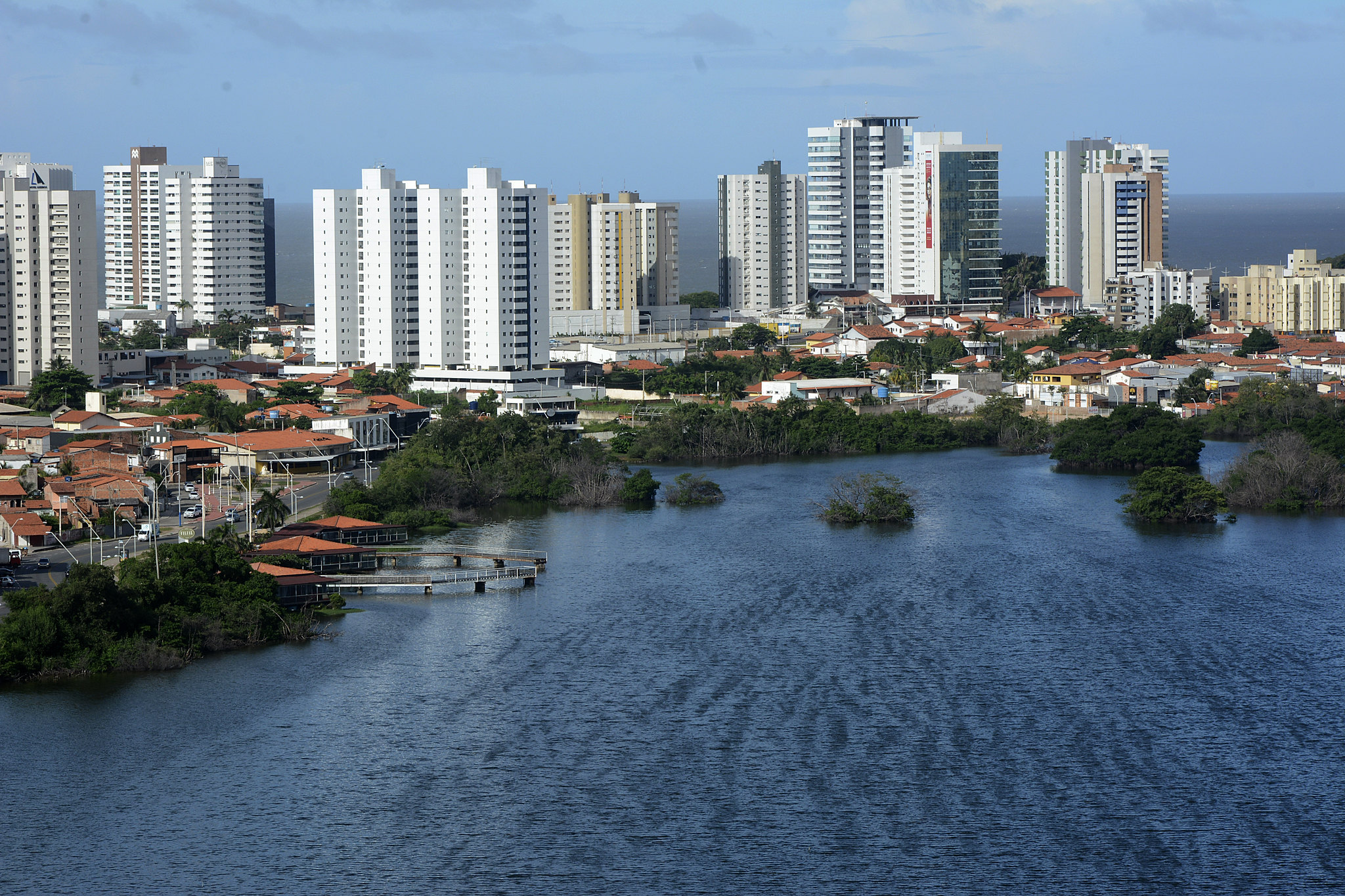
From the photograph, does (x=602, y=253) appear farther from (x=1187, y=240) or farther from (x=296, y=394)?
(x=1187, y=240)

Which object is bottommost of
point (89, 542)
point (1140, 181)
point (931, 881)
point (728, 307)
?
point (931, 881)

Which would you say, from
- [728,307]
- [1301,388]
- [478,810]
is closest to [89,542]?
[478,810]

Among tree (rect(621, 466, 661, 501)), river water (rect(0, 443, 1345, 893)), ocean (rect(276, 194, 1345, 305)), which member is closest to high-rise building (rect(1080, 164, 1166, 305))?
ocean (rect(276, 194, 1345, 305))

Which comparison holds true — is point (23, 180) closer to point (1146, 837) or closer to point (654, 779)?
point (654, 779)

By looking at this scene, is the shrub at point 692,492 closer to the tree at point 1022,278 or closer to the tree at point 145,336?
the tree at point 145,336

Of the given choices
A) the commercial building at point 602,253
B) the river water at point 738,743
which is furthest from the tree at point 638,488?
the commercial building at point 602,253

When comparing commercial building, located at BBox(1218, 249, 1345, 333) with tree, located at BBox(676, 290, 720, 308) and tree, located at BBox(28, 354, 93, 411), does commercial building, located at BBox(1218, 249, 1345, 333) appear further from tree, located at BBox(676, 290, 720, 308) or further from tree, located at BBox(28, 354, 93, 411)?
tree, located at BBox(28, 354, 93, 411)

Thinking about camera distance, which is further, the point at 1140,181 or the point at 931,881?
the point at 1140,181

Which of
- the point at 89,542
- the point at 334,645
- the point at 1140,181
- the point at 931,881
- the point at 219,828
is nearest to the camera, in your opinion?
the point at 931,881
